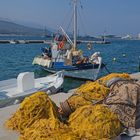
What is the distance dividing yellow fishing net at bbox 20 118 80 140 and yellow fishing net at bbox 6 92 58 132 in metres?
0.41

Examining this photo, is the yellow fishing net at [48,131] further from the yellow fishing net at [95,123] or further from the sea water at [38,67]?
the sea water at [38,67]

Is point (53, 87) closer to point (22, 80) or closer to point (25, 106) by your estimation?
point (22, 80)

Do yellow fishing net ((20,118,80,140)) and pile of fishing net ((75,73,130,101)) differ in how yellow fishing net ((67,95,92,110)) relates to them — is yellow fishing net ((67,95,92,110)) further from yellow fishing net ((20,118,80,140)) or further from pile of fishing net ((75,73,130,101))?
yellow fishing net ((20,118,80,140))

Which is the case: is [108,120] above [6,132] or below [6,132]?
above

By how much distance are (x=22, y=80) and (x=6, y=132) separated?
5625 mm

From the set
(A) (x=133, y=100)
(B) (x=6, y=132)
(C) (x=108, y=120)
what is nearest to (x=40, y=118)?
(B) (x=6, y=132)

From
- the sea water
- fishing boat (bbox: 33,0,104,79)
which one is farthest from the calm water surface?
fishing boat (bbox: 33,0,104,79)

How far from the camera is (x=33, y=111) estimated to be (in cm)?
670

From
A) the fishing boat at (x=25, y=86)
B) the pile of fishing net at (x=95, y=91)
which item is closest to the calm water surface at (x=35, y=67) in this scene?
the fishing boat at (x=25, y=86)

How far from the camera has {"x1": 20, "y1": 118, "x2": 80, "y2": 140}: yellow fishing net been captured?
5.66 metres

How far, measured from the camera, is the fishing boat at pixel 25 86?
40.3ft

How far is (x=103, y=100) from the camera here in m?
7.17

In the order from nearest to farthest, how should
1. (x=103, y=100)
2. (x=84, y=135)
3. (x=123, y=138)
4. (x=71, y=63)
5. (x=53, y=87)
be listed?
1. (x=84, y=135)
2. (x=123, y=138)
3. (x=103, y=100)
4. (x=53, y=87)
5. (x=71, y=63)

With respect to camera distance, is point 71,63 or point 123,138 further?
point 71,63
